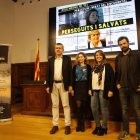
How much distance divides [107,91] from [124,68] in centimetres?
41

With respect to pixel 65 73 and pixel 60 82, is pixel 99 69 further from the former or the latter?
pixel 60 82

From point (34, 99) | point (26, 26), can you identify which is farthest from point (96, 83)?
point (26, 26)

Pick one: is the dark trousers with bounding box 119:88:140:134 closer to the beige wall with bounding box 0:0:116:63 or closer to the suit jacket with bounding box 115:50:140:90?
the suit jacket with bounding box 115:50:140:90

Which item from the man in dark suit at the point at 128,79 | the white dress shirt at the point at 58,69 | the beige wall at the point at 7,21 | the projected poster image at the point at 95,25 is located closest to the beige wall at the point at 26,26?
the beige wall at the point at 7,21

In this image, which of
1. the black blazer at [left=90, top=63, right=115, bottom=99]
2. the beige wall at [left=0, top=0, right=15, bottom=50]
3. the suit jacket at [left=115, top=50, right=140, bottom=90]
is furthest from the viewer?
the beige wall at [left=0, top=0, right=15, bottom=50]

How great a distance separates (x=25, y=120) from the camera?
3.16 metres

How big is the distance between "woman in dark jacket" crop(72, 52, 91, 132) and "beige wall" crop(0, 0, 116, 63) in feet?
9.02

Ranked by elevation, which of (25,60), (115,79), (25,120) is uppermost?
(25,60)

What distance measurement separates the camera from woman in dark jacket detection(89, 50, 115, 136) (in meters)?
2.18

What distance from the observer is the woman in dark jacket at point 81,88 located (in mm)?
2389

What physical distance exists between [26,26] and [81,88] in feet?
13.0

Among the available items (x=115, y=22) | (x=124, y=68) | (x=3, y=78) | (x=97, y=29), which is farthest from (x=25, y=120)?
(x=115, y=22)

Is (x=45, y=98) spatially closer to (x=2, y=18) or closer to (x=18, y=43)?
(x=18, y=43)

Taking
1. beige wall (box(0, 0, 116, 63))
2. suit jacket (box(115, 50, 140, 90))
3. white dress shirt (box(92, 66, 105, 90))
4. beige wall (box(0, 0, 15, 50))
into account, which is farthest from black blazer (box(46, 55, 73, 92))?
beige wall (box(0, 0, 15, 50))
